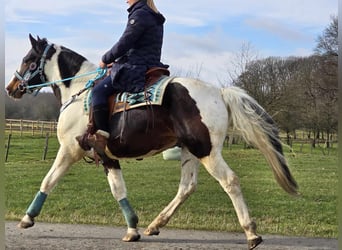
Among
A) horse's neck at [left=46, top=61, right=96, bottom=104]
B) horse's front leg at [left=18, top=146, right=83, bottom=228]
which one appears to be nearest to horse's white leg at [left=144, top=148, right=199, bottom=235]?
horse's front leg at [left=18, top=146, right=83, bottom=228]

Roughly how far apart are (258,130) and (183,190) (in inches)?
46.5

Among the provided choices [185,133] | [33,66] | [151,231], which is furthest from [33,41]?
[151,231]

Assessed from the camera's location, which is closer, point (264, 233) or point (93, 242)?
point (93, 242)

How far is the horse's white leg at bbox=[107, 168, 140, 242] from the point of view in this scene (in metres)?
5.76

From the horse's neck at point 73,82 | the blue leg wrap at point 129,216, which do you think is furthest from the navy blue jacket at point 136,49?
the blue leg wrap at point 129,216

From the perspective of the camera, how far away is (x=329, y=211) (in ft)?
28.8

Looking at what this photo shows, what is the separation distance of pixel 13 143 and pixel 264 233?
1974 centimetres

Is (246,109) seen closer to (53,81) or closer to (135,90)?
(135,90)

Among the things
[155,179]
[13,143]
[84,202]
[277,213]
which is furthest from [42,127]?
[277,213]

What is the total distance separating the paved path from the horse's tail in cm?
83

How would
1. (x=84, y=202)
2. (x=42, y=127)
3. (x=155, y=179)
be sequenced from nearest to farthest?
(x=84, y=202) < (x=155, y=179) < (x=42, y=127)

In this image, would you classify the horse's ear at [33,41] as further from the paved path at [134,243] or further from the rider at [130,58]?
the paved path at [134,243]

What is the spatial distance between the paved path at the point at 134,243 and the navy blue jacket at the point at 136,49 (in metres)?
1.77

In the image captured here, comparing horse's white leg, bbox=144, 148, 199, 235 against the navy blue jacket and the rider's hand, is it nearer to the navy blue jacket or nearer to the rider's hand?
the navy blue jacket
